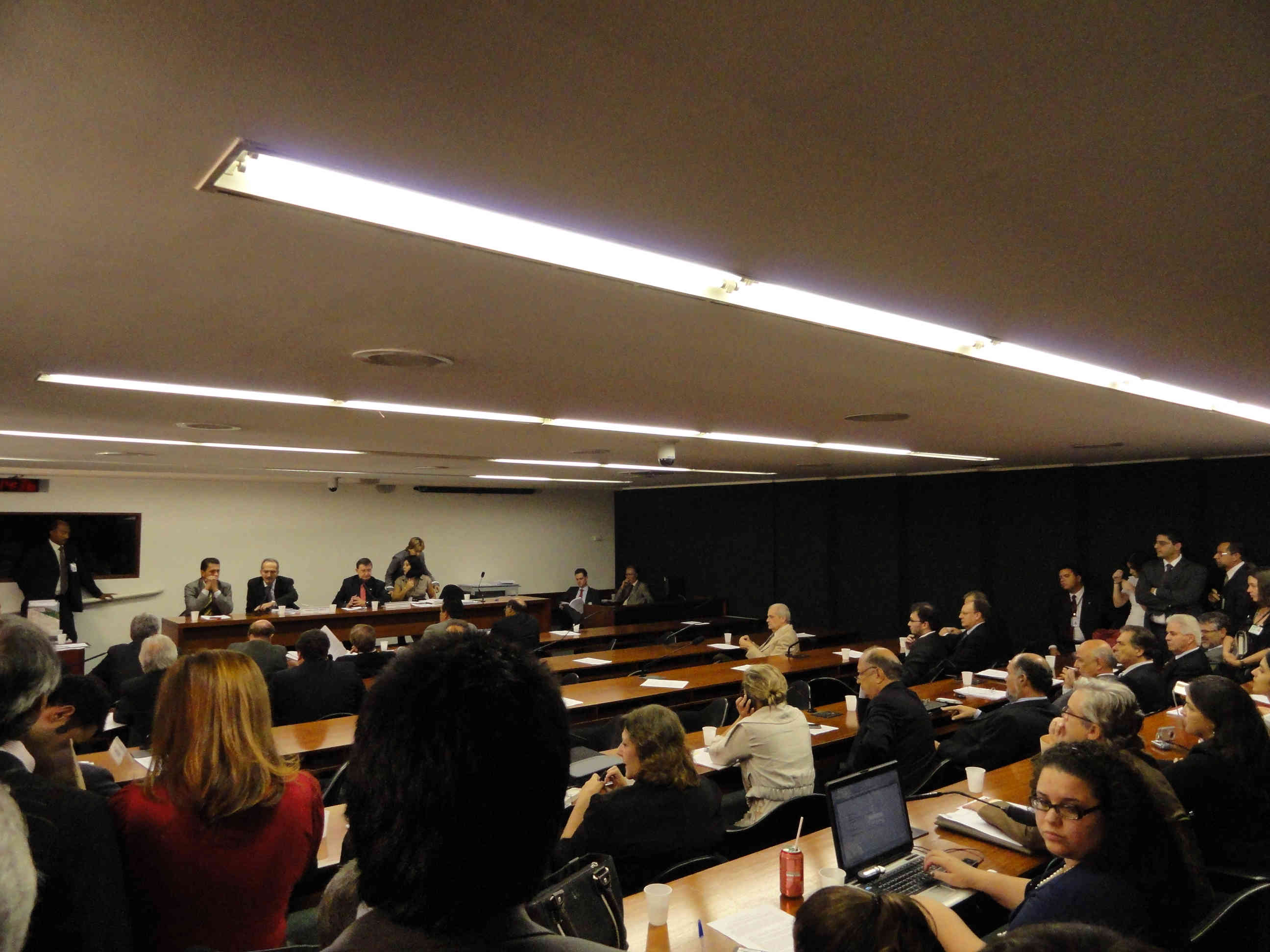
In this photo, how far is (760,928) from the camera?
85.0 inches

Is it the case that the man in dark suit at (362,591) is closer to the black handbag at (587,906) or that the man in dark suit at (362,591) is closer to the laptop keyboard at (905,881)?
the laptop keyboard at (905,881)

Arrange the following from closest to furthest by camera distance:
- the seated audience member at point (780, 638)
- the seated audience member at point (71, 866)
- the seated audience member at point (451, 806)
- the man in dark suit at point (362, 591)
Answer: the seated audience member at point (451, 806) → the seated audience member at point (71, 866) → the seated audience member at point (780, 638) → the man in dark suit at point (362, 591)

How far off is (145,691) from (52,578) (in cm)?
674

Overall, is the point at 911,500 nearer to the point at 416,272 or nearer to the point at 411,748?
the point at 416,272

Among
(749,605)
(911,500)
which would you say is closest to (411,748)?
(911,500)

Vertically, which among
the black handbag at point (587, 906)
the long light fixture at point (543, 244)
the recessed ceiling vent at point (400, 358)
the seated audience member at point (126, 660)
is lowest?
the seated audience member at point (126, 660)

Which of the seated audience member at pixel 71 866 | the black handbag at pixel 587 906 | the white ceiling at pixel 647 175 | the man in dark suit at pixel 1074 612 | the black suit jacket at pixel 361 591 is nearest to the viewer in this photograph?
the white ceiling at pixel 647 175

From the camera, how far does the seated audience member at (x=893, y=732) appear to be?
3.86m

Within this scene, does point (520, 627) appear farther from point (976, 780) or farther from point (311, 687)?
point (976, 780)

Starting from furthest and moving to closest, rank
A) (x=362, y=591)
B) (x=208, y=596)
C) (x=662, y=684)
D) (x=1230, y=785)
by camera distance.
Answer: (x=362, y=591) < (x=208, y=596) < (x=662, y=684) < (x=1230, y=785)

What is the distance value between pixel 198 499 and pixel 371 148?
1119 centimetres

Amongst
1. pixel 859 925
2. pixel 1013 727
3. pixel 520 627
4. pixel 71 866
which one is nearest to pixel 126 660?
pixel 520 627

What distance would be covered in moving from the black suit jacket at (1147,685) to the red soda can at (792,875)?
3614 millimetres

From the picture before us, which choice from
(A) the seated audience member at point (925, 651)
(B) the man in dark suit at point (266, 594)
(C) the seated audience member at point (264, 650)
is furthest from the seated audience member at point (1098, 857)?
(B) the man in dark suit at point (266, 594)
